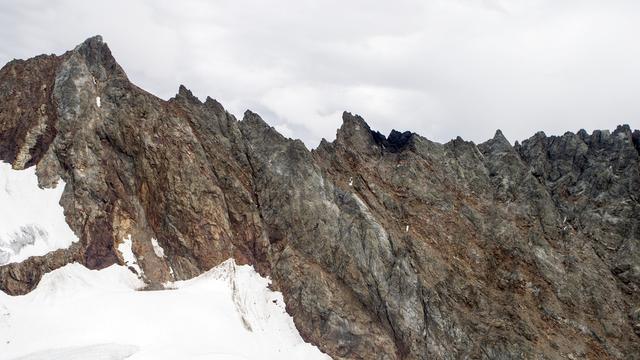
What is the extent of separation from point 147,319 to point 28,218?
438 inches

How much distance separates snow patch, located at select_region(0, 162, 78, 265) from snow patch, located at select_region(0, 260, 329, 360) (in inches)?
86.1

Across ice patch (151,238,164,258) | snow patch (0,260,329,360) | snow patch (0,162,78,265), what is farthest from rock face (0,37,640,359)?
snow patch (0,260,329,360)

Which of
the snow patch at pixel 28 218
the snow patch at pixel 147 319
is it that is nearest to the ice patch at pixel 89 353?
the snow patch at pixel 147 319

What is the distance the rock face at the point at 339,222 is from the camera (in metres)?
35.6

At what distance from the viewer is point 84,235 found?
34250 millimetres

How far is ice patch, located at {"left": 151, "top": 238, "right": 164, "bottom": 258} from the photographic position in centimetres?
3634

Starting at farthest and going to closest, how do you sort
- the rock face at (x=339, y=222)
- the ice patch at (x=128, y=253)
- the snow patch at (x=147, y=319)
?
the rock face at (x=339, y=222) < the ice patch at (x=128, y=253) < the snow patch at (x=147, y=319)

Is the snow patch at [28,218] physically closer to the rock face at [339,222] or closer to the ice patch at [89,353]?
the rock face at [339,222]

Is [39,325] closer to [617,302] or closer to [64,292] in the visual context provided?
[64,292]

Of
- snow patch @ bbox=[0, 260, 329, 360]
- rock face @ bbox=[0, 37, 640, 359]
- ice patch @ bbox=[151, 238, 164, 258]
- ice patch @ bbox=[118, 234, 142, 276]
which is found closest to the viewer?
snow patch @ bbox=[0, 260, 329, 360]

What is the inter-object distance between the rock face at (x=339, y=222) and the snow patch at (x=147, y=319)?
1373 mm

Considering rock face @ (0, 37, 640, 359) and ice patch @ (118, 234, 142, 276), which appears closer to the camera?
ice patch @ (118, 234, 142, 276)

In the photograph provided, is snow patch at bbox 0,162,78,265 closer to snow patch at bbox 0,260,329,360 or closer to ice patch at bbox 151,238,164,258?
snow patch at bbox 0,260,329,360

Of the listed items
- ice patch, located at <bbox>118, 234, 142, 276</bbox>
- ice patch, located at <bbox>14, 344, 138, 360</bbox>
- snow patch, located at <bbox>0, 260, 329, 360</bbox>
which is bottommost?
ice patch, located at <bbox>14, 344, 138, 360</bbox>
